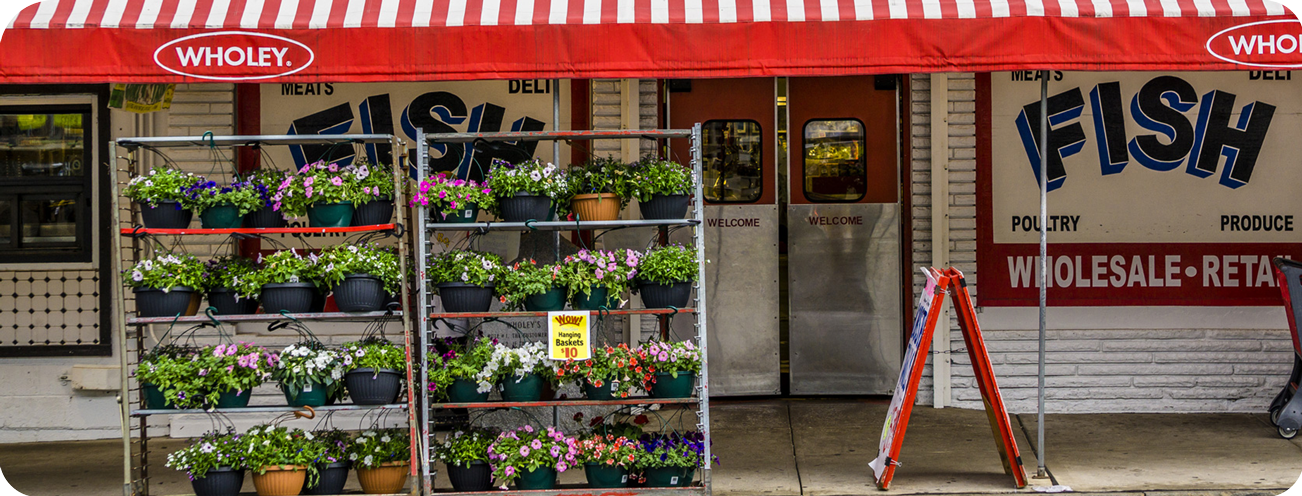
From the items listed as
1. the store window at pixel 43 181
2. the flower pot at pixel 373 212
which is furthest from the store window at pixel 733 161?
the store window at pixel 43 181

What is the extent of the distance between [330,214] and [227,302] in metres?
0.72

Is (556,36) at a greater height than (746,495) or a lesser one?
greater

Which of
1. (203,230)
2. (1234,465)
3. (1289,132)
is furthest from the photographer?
(1289,132)

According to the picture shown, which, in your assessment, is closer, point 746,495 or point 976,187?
point 746,495

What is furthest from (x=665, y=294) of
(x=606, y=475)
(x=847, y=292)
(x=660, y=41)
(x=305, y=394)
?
(x=847, y=292)

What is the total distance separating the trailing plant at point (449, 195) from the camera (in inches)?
204

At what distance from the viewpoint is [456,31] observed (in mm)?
5352

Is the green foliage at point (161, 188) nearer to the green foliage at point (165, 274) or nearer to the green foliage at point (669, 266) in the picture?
the green foliage at point (165, 274)

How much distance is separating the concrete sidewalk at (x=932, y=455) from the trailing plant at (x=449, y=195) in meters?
1.94

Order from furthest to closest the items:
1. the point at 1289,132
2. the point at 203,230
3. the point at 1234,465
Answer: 1. the point at 1289,132
2. the point at 1234,465
3. the point at 203,230

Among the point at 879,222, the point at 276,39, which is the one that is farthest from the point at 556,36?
the point at 879,222

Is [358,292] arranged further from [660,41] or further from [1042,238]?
[1042,238]

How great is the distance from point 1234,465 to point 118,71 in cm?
678

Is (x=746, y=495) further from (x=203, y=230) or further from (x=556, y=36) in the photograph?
(x=203, y=230)
